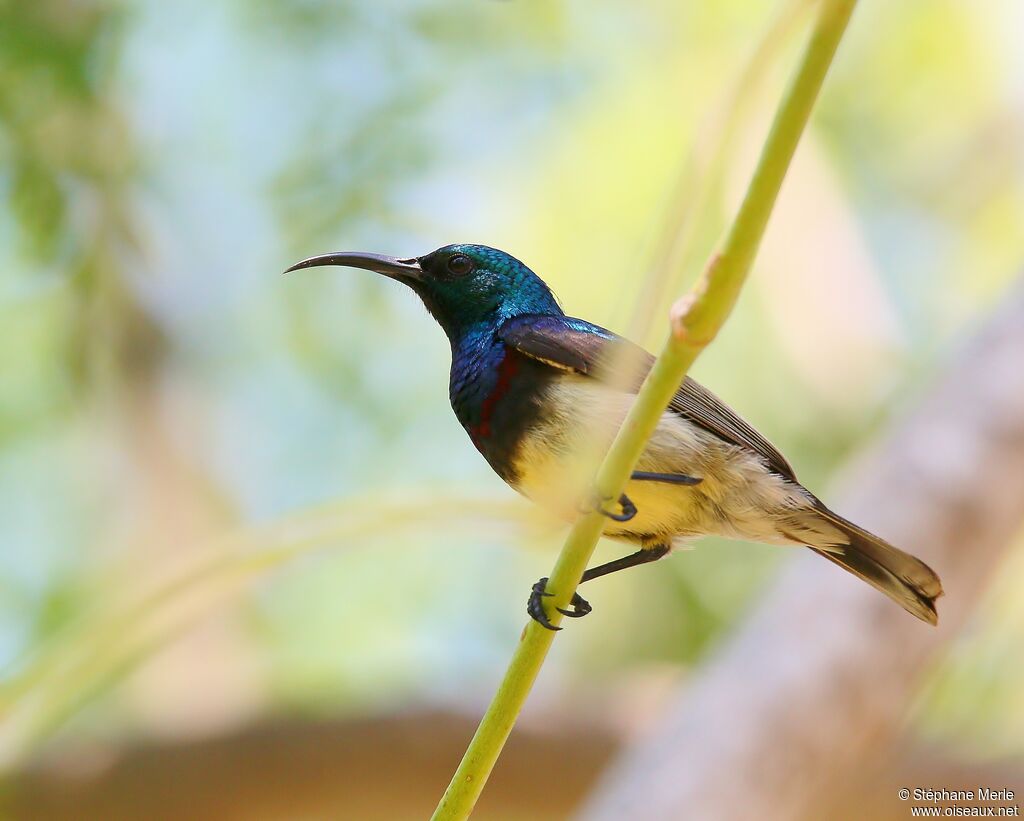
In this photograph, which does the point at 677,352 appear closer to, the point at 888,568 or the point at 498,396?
the point at 498,396

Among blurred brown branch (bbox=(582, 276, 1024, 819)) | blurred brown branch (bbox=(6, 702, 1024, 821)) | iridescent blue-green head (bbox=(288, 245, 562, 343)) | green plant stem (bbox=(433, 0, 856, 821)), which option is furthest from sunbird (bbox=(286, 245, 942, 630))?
blurred brown branch (bbox=(6, 702, 1024, 821))

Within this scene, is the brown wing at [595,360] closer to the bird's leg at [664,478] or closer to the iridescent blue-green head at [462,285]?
the iridescent blue-green head at [462,285]

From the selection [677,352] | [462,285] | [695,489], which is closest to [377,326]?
[462,285]

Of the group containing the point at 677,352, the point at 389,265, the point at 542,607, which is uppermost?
the point at 389,265

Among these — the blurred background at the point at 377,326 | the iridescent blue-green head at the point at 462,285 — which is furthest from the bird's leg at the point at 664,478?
the blurred background at the point at 377,326

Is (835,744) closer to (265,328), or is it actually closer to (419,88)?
(419,88)

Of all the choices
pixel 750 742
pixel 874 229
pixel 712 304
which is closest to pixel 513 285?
pixel 712 304
